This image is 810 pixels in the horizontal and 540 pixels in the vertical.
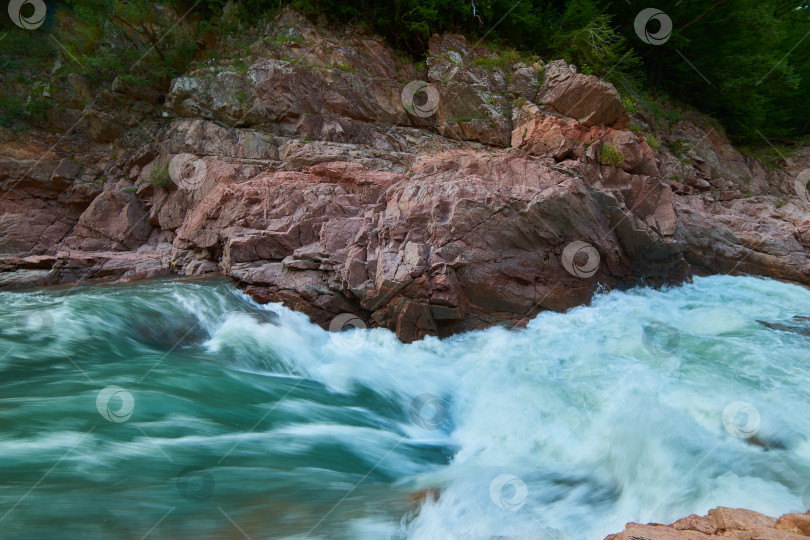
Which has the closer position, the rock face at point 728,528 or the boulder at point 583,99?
the rock face at point 728,528

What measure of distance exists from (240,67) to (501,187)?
887cm

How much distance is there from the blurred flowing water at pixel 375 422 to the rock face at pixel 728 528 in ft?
1.65

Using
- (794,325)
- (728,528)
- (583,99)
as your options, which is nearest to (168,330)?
(728,528)

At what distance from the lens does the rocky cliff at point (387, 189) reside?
689cm

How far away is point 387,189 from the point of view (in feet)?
28.4

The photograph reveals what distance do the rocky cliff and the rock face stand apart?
420cm

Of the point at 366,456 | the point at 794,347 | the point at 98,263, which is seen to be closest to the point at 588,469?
the point at 366,456

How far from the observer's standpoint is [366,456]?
3857 millimetres

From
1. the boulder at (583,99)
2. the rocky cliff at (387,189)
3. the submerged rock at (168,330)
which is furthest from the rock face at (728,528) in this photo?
the boulder at (583,99)

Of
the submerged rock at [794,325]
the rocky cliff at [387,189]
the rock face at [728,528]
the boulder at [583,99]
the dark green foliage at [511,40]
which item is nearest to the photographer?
the rock face at [728,528]

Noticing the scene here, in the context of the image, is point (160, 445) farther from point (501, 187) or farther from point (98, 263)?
point (98, 263)

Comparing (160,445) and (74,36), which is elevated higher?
(74,36)

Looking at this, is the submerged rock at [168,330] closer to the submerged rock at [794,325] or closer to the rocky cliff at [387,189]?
the rocky cliff at [387,189]

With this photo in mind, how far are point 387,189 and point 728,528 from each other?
7.44m
